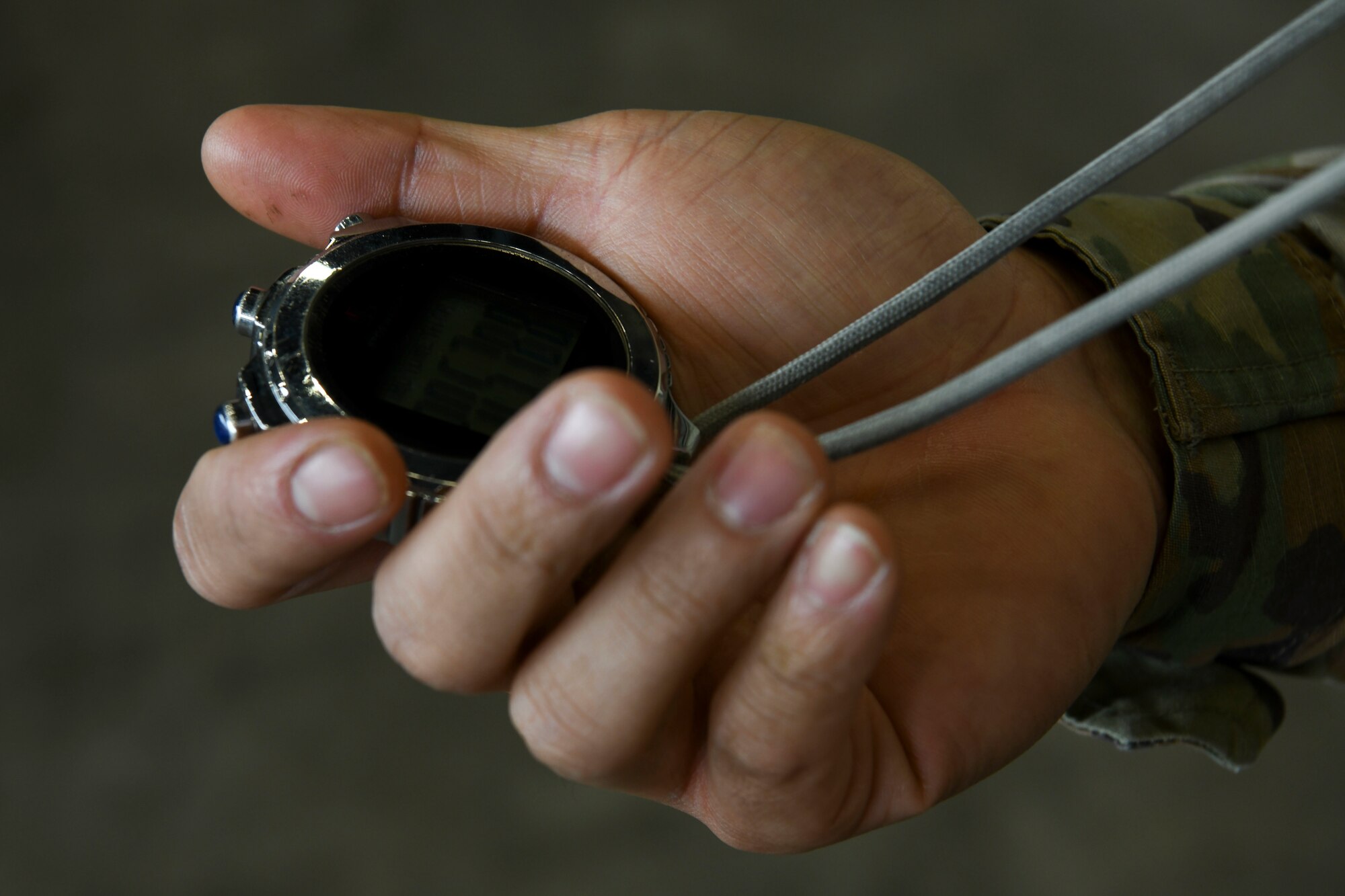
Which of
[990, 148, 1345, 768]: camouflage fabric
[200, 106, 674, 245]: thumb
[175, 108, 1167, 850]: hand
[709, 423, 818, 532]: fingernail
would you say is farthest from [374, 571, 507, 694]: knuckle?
[990, 148, 1345, 768]: camouflage fabric

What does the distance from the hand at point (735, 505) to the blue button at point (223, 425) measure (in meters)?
0.03

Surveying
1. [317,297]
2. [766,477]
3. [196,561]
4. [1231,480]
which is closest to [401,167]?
[317,297]

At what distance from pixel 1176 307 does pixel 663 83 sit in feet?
3.16

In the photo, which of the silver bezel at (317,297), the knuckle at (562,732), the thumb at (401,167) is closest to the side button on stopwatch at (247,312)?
the silver bezel at (317,297)

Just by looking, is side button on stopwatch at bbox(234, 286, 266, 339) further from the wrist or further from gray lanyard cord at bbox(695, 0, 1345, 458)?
the wrist

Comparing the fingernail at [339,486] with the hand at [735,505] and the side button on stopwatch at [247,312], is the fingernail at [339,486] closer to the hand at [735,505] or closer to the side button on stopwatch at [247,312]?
the hand at [735,505]

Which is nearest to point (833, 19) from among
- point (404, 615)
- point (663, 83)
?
point (663, 83)

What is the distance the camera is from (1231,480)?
626 millimetres

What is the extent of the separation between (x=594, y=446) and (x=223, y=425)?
20cm

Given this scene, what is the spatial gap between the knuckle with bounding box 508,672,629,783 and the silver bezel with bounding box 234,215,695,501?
0.31 feet

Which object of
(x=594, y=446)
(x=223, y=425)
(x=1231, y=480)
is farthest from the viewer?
(x=1231, y=480)

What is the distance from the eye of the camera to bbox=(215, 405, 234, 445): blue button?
489mm

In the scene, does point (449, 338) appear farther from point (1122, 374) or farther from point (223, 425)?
point (1122, 374)

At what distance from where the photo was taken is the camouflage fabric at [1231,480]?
63cm
